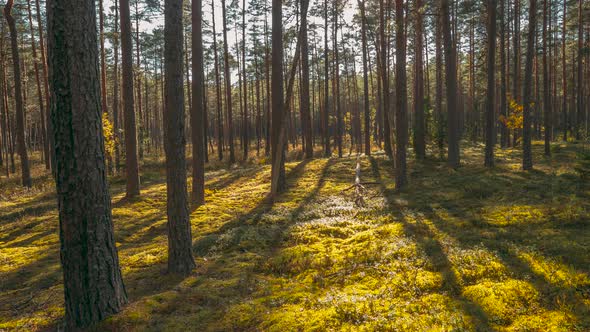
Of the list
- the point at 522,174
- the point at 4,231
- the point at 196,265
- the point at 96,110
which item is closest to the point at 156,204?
the point at 4,231

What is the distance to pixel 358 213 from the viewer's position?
36.4 feet

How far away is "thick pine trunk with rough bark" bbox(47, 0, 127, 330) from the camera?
4371mm

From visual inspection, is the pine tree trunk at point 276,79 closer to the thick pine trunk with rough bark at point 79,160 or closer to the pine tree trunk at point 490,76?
the thick pine trunk with rough bark at point 79,160

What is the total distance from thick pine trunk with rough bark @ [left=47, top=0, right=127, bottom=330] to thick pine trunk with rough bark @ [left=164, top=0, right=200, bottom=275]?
6.57 feet

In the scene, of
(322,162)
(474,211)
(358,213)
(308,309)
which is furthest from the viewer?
(322,162)

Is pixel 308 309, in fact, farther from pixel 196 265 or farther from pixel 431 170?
pixel 431 170

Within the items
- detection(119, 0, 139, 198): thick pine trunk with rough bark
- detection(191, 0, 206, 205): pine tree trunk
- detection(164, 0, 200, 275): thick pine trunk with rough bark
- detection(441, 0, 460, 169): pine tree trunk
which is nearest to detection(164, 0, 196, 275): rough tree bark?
detection(164, 0, 200, 275): thick pine trunk with rough bark

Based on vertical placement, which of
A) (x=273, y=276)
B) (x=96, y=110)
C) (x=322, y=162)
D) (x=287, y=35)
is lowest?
(x=273, y=276)

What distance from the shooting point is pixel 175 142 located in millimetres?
6688

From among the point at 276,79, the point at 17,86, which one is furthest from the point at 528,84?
the point at 17,86

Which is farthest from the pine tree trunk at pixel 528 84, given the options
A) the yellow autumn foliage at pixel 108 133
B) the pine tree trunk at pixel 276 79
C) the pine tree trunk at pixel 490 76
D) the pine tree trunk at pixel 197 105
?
the yellow autumn foliage at pixel 108 133

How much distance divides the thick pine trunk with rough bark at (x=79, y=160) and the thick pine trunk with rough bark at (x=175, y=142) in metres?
2.00

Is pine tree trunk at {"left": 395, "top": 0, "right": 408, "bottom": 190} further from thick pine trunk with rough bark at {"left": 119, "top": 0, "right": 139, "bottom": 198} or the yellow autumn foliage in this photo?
the yellow autumn foliage

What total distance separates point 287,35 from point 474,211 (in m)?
21.4
